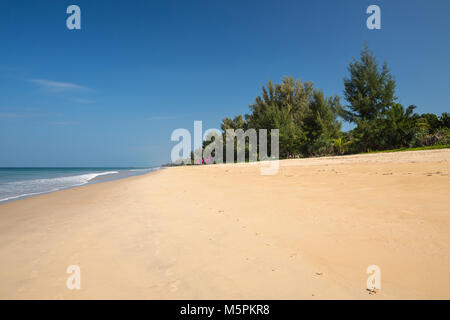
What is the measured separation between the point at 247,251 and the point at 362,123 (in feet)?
86.3

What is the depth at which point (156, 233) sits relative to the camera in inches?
112

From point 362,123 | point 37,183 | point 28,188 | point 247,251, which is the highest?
point 362,123

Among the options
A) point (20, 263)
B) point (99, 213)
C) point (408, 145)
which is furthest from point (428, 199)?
point (408, 145)

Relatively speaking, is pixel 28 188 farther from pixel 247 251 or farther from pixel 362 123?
pixel 362 123

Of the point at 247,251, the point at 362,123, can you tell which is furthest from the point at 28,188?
the point at 362,123

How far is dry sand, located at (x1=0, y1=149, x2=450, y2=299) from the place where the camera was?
1.58 m

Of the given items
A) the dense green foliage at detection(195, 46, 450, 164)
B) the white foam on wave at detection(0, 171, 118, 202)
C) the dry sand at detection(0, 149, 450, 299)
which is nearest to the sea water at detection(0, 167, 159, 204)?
the white foam on wave at detection(0, 171, 118, 202)

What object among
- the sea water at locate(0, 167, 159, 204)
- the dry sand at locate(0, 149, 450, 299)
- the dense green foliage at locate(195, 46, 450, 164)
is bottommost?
the sea water at locate(0, 167, 159, 204)

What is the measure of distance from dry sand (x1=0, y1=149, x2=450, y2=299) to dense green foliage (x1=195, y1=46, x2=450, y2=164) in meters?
19.2

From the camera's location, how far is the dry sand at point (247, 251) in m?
1.58

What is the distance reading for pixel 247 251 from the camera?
219 cm

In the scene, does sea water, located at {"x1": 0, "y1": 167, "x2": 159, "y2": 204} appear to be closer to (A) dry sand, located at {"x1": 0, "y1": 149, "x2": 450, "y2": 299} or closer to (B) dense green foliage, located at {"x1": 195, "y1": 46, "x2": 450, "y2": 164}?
(A) dry sand, located at {"x1": 0, "y1": 149, "x2": 450, "y2": 299}

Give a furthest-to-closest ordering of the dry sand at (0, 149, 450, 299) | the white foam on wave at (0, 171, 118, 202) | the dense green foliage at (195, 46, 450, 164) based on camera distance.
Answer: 1. the dense green foliage at (195, 46, 450, 164)
2. the white foam on wave at (0, 171, 118, 202)
3. the dry sand at (0, 149, 450, 299)
